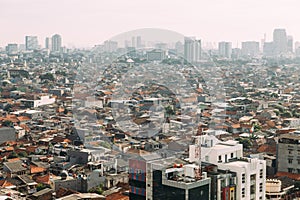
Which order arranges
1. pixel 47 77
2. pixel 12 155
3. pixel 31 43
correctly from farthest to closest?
pixel 31 43, pixel 47 77, pixel 12 155

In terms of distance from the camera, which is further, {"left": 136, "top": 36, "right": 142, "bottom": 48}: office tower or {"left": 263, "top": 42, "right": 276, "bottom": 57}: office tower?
{"left": 263, "top": 42, "right": 276, "bottom": 57}: office tower

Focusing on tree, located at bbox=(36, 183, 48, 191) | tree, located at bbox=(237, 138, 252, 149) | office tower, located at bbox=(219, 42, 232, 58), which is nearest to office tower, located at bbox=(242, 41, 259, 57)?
office tower, located at bbox=(219, 42, 232, 58)

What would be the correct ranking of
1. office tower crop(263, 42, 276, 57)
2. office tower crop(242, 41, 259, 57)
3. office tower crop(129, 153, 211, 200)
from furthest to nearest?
1. office tower crop(263, 42, 276, 57)
2. office tower crop(242, 41, 259, 57)
3. office tower crop(129, 153, 211, 200)

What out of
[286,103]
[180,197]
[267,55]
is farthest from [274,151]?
[267,55]

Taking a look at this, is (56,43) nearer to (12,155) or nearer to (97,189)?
(12,155)

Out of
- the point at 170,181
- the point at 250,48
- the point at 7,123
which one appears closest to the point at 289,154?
the point at 170,181

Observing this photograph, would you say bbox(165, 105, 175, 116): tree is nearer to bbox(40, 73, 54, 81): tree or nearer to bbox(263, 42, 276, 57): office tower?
bbox(40, 73, 54, 81): tree

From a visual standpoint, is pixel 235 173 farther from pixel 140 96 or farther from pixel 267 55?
pixel 267 55
